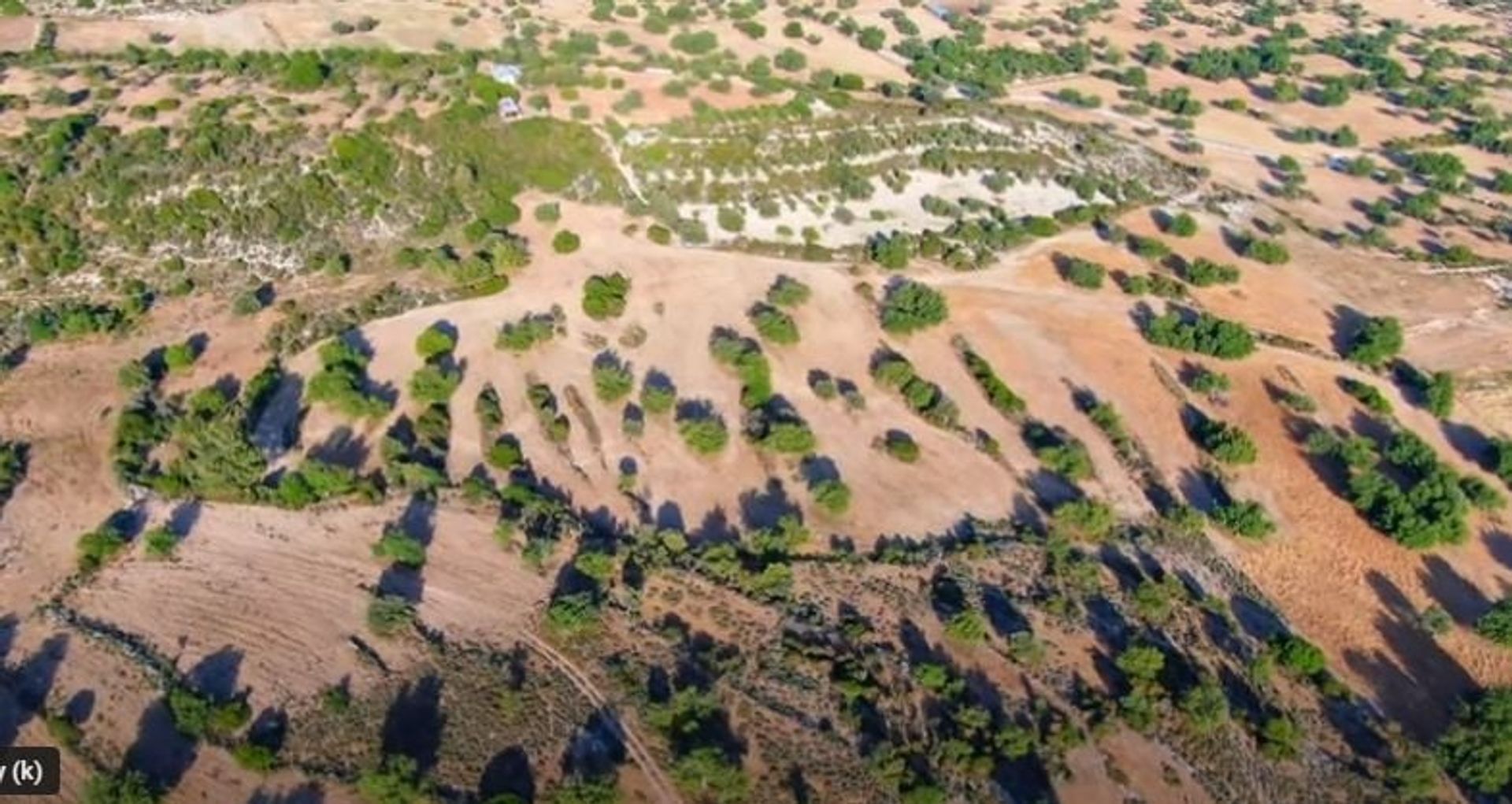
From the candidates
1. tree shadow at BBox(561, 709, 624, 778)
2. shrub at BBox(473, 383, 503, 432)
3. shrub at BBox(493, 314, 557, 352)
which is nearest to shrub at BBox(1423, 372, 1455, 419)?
shrub at BBox(493, 314, 557, 352)

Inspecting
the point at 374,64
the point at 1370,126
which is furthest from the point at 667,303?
the point at 1370,126

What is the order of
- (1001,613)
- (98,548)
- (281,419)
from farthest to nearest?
(281,419), (1001,613), (98,548)

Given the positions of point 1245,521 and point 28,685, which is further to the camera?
point 1245,521

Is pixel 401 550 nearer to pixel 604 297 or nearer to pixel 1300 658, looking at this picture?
pixel 604 297

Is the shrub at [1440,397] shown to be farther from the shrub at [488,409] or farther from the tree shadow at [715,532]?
the shrub at [488,409]

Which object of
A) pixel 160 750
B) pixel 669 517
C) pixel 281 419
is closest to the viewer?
pixel 160 750

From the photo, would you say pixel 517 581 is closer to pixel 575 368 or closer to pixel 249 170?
pixel 575 368

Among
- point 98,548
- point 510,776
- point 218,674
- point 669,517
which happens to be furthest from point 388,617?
point 669,517

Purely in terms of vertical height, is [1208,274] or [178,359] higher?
[1208,274]
